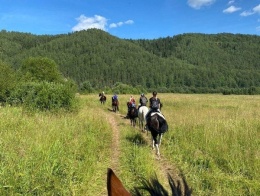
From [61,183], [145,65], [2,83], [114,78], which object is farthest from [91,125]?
[145,65]

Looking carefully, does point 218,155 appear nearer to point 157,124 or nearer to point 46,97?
point 157,124

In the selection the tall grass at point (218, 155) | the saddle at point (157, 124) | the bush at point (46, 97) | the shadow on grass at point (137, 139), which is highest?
the bush at point (46, 97)

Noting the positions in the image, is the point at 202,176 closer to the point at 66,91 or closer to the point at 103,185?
the point at 103,185

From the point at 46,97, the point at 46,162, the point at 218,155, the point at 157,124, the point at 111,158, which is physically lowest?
the point at 111,158

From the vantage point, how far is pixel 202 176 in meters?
7.27

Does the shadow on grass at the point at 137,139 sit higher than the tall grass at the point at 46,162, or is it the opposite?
the tall grass at the point at 46,162

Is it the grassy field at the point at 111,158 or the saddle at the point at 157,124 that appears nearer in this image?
the grassy field at the point at 111,158

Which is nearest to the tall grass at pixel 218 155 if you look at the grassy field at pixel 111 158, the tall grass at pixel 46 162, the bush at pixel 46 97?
the grassy field at pixel 111 158

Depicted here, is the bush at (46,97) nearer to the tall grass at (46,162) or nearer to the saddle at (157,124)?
the tall grass at (46,162)

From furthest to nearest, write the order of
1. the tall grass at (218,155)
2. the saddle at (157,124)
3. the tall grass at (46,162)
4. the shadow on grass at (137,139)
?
the shadow on grass at (137,139) < the saddle at (157,124) < the tall grass at (218,155) < the tall grass at (46,162)

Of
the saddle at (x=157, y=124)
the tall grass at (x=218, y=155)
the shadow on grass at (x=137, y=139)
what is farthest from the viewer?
the shadow on grass at (x=137, y=139)

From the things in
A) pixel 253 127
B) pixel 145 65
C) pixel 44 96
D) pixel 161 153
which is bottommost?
pixel 161 153

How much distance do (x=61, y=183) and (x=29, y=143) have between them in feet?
5.34

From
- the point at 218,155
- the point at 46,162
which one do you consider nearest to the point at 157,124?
the point at 218,155
